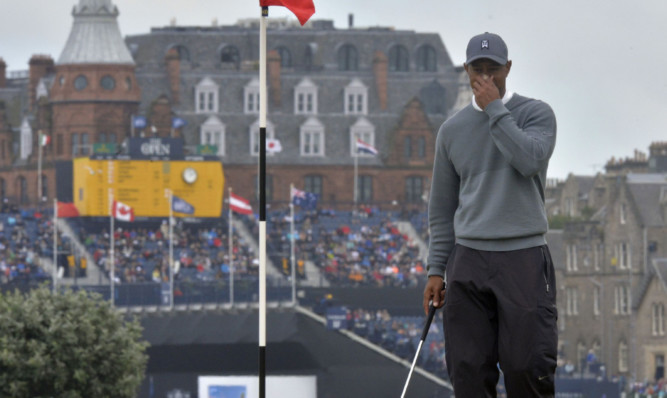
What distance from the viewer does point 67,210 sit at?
11625 cm

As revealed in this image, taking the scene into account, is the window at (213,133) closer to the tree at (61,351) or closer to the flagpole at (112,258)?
the flagpole at (112,258)

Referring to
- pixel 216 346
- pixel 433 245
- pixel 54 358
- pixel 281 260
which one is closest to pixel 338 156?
pixel 281 260

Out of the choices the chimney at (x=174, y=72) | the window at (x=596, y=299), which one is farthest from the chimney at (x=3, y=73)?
the window at (x=596, y=299)

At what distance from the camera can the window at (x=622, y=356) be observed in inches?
4456

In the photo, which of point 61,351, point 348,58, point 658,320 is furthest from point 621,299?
point 61,351

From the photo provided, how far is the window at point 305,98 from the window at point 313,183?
4.72 meters

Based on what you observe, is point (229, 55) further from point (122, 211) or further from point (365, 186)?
Answer: point (122, 211)

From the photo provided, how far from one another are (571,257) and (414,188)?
14.5 meters

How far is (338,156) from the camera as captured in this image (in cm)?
13700

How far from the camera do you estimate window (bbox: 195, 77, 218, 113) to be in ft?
445

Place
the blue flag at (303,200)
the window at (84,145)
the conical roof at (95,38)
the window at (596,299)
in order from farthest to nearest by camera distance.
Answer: the window at (84,145)
the conical roof at (95,38)
the window at (596,299)
the blue flag at (303,200)

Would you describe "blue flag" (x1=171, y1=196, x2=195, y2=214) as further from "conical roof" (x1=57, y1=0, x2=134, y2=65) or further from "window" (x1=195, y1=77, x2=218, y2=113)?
"window" (x1=195, y1=77, x2=218, y2=113)

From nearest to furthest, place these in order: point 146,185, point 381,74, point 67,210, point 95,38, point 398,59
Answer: point 67,210
point 146,185
point 95,38
point 381,74
point 398,59

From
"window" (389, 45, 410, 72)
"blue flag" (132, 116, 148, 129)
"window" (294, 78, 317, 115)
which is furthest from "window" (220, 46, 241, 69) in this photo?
"window" (389, 45, 410, 72)
